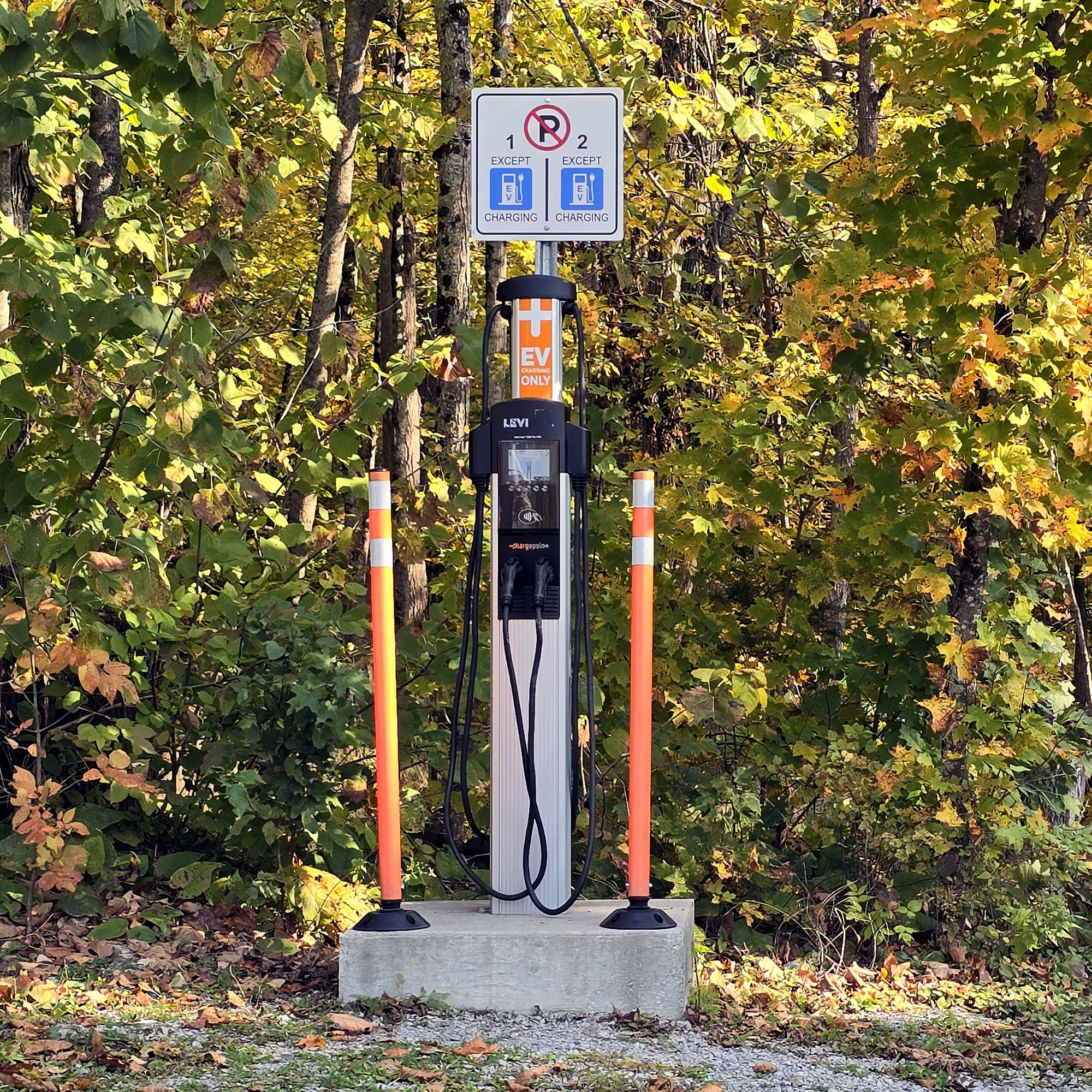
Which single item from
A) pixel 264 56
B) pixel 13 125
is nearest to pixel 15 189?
pixel 13 125

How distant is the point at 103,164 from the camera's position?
745cm

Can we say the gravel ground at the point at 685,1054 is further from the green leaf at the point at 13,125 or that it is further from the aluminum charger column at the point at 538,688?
the green leaf at the point at 13,125

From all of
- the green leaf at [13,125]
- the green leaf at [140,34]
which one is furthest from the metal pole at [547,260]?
the green leaf at [13,125]

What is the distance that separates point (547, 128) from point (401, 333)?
1085 centimetres

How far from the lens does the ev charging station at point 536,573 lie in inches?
207

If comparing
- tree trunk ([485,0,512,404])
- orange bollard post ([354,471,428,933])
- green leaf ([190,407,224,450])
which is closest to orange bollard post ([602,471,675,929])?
orange bollard post ([354,471,428,933])

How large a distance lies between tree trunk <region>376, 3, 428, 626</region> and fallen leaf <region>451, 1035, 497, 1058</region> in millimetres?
2366

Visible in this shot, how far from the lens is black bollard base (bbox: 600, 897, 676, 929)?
5.16 metres

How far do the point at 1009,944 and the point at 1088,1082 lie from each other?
1461 mm

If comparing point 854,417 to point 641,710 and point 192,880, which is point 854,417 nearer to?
point 641,710

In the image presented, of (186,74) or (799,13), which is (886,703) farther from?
(186,74)

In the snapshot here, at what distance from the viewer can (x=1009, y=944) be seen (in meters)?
6.04

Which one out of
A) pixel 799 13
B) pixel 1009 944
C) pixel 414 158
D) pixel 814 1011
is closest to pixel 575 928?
pixel 814 1011

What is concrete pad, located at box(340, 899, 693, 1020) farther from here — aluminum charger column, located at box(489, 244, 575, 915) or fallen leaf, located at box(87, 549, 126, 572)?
fallen leaf, located at box(87, 549, 126, 572)
